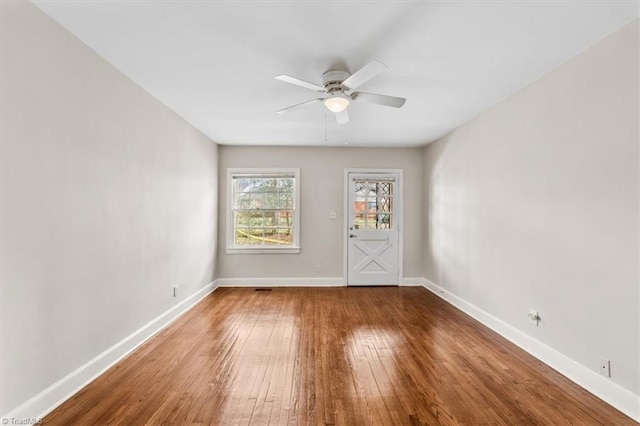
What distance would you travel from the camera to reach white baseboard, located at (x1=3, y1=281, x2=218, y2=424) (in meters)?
1.87

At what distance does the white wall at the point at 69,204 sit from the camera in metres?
1.80

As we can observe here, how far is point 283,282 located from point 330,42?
4.25 meters

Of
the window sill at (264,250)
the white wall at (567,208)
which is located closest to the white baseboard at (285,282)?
the window sill at (264,250)

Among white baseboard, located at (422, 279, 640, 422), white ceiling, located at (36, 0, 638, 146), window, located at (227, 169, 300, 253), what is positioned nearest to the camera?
white ceiling, located at (36, 0, 638, 146)

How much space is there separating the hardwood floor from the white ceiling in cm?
254

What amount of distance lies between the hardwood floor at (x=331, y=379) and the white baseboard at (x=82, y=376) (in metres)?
0.06

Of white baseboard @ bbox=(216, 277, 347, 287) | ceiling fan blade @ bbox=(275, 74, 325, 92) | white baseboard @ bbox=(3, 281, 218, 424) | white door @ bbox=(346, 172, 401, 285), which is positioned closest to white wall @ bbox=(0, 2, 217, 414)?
white baseboard @ bbox=(3, 281, 218, 424)

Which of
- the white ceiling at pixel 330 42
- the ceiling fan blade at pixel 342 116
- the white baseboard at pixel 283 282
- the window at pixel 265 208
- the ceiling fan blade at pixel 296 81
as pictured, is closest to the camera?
the white ceiling at pixel 330 42

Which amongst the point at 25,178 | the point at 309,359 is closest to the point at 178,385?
the point at 309,359

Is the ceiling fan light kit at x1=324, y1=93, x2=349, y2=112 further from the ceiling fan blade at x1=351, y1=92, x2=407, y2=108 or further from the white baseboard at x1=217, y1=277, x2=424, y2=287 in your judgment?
the white baseboard at x1=217, y1=277, x2=424, y2=287

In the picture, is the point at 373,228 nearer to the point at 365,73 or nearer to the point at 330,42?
the point at 365,73

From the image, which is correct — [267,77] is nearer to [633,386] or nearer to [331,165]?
[331,165]

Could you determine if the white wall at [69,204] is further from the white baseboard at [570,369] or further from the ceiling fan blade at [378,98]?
the white baseboard at [570,369]

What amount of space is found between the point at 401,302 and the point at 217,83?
3760mm
